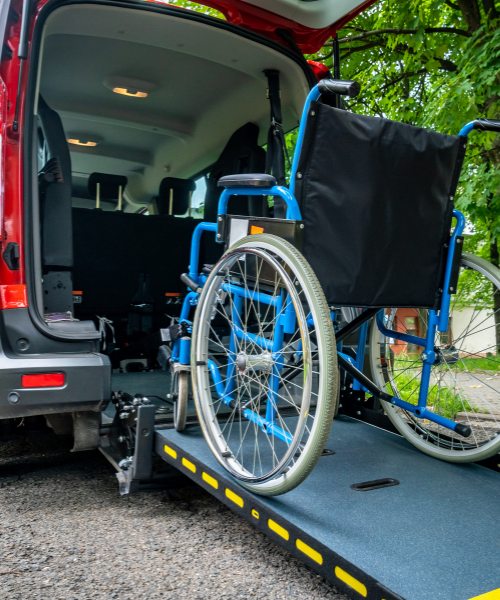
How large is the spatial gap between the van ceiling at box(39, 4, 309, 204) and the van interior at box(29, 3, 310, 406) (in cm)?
1

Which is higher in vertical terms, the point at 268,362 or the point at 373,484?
the point at 268,362

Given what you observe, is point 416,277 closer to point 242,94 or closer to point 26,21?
point 26,21

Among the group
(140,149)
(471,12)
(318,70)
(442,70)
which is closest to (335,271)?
(318,70)

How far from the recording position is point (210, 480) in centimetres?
212

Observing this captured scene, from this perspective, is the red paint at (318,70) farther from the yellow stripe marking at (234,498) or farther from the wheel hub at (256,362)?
the yellow stripe marking at (234,498)

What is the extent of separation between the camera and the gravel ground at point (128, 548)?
1.87 meters

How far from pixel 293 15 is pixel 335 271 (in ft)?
5.29

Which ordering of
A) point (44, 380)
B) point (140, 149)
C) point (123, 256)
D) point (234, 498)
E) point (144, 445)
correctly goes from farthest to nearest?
point (140, 149) → point (123, 256) → point (144, 445) → point (44, 380) → point (234, 498)

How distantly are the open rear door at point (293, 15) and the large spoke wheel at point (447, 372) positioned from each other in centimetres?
142

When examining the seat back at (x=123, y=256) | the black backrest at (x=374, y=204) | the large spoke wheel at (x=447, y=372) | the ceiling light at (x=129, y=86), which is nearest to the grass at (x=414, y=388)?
the large spoke wheel at (x=447, y=372)

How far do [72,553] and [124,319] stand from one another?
2430 mm

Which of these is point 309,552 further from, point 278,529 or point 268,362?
point 268,362

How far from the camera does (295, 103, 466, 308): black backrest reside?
211 centimetres

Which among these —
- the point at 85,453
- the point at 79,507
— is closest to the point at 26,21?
the point at 79,507
